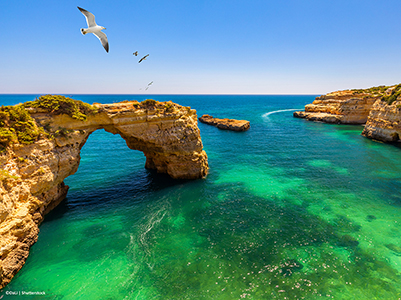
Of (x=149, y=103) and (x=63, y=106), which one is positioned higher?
(x=149, y=103)

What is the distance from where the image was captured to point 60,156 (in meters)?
19.7

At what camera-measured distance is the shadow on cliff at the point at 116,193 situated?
22.3 metres

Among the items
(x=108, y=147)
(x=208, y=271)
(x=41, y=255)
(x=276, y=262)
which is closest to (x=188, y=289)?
(x=208, y=271)

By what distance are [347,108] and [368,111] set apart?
6342mm

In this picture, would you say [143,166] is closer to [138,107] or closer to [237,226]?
[138,107]

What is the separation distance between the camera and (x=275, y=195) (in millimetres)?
24719

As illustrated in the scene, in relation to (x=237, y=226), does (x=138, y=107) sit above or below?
above

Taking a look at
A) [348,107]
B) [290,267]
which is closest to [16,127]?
[290,267]

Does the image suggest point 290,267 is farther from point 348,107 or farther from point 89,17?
point 348,107

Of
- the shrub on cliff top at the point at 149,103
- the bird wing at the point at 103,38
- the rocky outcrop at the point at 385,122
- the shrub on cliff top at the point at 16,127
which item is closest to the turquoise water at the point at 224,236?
the shrub on cliff top at the point at 16,127

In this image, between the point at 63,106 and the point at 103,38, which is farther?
the point at 63,106

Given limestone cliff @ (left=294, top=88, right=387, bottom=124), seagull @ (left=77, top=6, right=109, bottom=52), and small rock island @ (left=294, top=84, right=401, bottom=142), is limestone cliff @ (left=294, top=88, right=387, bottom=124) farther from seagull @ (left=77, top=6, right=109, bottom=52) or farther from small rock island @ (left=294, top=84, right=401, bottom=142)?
seagull @ (left=77, top=6, right=109, bottom=52)

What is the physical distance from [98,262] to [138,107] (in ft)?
54.8

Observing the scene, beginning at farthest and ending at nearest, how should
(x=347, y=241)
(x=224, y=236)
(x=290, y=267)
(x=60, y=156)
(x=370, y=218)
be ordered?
1. (x=370, y=218)
2. (x=60, y=156)
3. (x=224, y=236)
4. (x=347, y=241)
5. (x=290, y=267)
